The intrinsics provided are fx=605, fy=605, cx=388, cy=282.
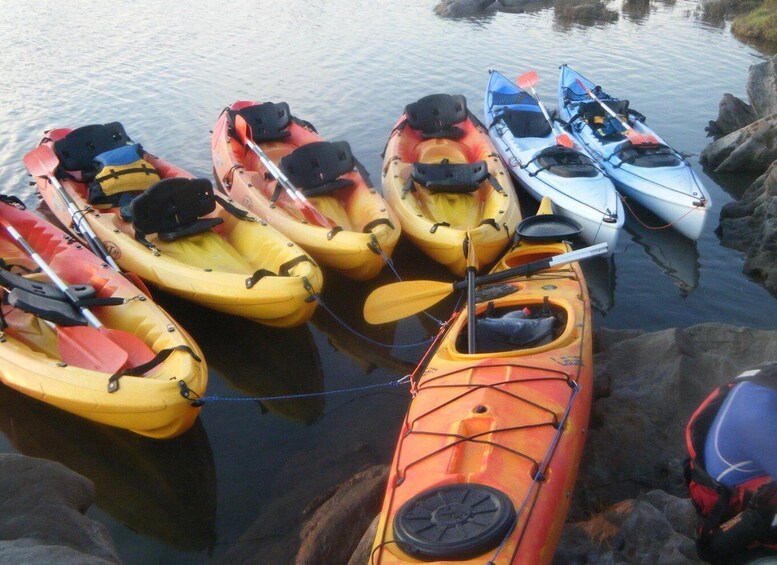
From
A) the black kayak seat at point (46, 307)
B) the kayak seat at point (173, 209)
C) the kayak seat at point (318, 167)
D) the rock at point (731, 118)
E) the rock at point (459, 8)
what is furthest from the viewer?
the rock at point (459, 8)

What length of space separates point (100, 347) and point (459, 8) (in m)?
18.8

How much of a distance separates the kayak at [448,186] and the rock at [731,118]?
476 centimetres

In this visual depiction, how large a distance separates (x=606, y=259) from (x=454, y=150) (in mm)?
2640

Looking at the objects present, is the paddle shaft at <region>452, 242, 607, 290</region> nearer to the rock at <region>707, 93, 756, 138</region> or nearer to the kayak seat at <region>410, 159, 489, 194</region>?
the kayak seat at <region>410, 159, 489, 194</region>

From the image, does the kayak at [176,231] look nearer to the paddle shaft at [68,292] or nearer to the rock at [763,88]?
the paddle shaft at [68,292]

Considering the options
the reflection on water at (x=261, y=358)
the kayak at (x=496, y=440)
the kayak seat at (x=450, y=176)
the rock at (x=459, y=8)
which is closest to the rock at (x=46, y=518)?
the kayak at (x=496, y=440)

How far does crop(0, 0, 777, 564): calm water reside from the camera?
14.2 feet

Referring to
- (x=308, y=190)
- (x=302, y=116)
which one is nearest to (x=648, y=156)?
(x=308, y=190)

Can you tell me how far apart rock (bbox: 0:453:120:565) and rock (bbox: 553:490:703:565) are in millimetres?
2247

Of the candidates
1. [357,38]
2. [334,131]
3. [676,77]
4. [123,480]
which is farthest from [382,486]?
[357,38]

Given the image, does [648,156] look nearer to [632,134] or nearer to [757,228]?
[632,134]

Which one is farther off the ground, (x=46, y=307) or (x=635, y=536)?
(x=635, y=536)

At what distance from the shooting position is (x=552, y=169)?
752cm

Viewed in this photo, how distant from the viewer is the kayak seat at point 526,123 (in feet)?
29.7
